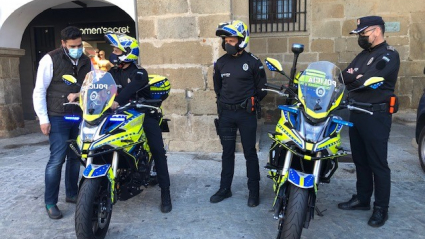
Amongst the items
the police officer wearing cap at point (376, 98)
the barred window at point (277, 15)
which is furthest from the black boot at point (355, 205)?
the barred window at point (277, 15)

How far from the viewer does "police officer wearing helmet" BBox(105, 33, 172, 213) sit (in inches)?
148

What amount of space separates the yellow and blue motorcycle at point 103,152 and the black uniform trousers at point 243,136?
36.4 inches

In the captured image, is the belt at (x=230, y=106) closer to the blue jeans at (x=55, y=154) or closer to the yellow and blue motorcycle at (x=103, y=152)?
the yellow and blue motorcycle at (x=103, y=152)

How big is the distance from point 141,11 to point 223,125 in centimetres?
315

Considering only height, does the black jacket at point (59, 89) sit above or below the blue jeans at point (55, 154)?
above

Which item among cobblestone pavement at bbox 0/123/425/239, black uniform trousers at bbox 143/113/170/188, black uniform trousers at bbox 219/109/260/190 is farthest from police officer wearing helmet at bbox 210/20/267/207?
black uniform trousers at bbox 143/113/170/188

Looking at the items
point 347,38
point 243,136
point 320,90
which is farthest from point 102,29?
point 320,90

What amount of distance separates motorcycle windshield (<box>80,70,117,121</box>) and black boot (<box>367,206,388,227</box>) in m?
2.77

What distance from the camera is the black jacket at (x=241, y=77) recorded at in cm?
409

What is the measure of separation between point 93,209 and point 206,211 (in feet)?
4.20

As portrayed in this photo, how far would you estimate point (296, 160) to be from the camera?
334cm

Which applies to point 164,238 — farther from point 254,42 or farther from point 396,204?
point 254,42

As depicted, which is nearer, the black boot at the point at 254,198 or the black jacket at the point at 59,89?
the black jacket at the point at 59,89

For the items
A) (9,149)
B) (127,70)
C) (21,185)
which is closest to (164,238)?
(127,70)
